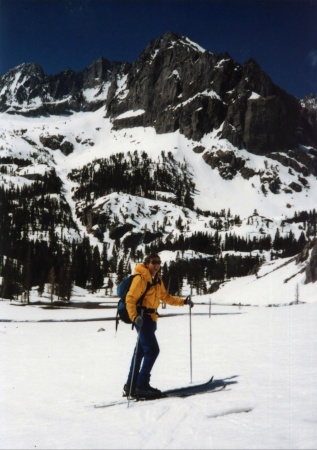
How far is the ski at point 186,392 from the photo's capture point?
7936 mm

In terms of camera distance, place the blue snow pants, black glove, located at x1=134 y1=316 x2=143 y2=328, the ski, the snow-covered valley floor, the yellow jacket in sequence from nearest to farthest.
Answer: the snow-covered valley floor < black glove, located at x1=134 y1=316 x2=143 y2=328 < the yellow jacket < the ski < the blue snow pants

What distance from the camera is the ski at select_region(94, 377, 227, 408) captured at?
7.94 m

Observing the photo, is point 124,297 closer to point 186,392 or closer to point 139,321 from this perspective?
point 139,321

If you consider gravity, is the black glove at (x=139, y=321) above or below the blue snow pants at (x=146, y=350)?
above

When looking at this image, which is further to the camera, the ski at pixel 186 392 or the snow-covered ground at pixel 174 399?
the ski at pixel 186 392

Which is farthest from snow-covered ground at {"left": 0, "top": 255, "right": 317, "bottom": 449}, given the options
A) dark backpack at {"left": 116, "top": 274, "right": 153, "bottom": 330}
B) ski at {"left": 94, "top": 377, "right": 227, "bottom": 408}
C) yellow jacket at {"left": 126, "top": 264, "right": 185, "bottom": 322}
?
yellow jacket at {"left": 126, "top": 264, "right": 185, "bottom": 322}

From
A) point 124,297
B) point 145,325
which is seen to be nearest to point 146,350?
point 145,325

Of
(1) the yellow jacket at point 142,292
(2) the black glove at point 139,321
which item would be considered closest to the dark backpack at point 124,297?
(1) the yellow jacket at point 142,292

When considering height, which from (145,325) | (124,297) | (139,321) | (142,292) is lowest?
(145,325)

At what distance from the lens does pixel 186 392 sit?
8.38 metres

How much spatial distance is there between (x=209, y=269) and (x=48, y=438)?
548 feet

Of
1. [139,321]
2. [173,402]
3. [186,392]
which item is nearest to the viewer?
[173,402]

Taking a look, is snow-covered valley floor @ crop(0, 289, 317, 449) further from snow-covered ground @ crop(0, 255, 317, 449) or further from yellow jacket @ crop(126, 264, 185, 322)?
yellow jacket @ crop(126, 264, 185, 322)

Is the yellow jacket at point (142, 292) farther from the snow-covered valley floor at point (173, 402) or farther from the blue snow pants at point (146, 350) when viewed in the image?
the snow-covered valley floor at point (173, 402)
